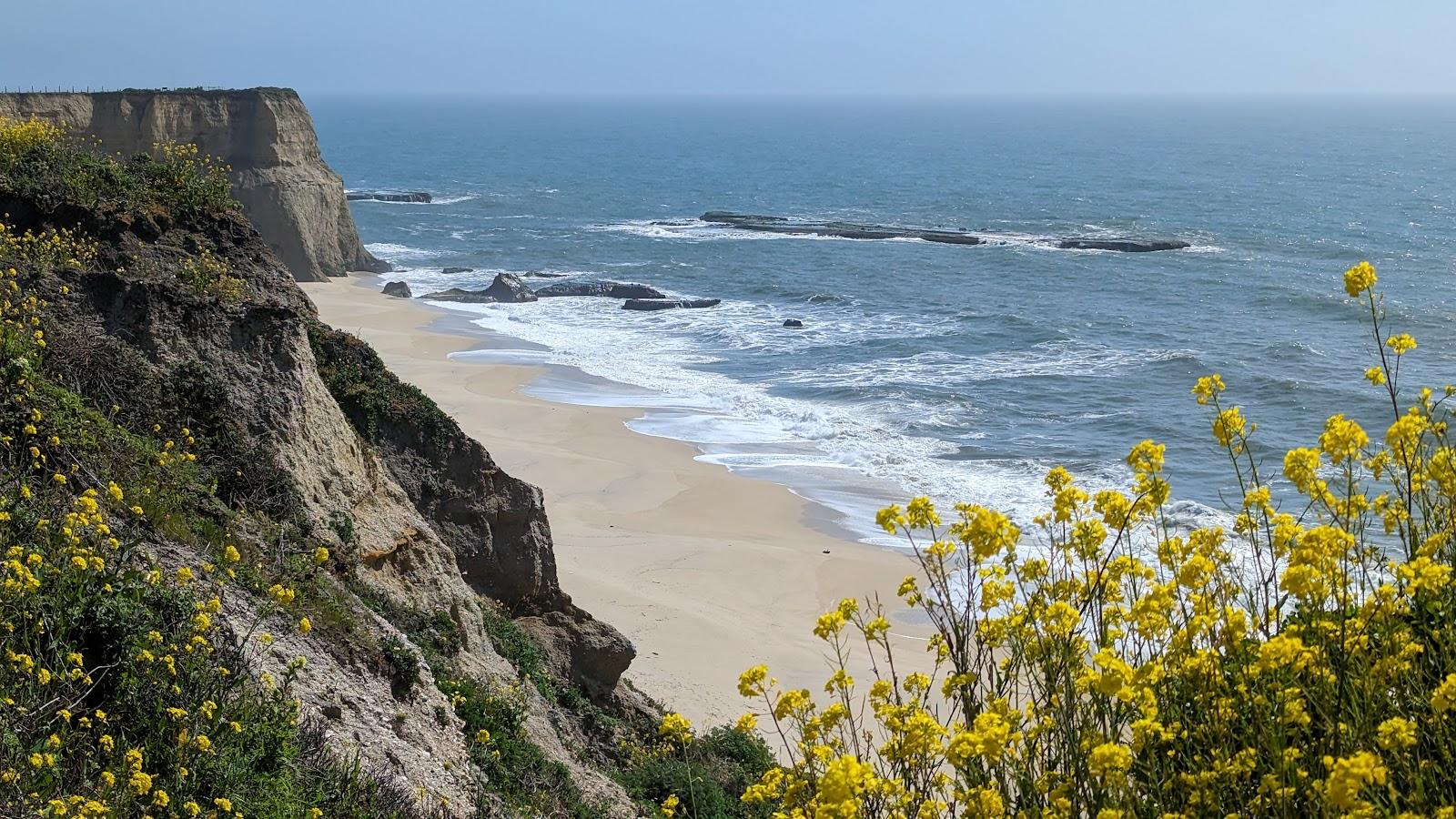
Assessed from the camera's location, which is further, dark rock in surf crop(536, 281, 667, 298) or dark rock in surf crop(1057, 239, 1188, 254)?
dark rock in surf crop(1057, 239, 1188, 254)

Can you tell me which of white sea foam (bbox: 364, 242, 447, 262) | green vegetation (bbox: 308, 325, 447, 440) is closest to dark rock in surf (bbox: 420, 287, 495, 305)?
white sea foam (bbox: 364, 242, 447, 262)

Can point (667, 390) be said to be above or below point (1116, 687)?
below

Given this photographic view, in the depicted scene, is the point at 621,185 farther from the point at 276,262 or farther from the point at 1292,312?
the point at 276,262

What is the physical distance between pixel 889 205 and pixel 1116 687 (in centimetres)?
8058

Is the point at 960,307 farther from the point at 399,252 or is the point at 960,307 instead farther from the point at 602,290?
the point at 399,252

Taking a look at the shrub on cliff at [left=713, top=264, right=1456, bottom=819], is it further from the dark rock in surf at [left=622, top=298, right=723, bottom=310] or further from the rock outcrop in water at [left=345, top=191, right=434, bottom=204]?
the rock outcrop in water at [left=345, top=191, right=434, bottom=204]

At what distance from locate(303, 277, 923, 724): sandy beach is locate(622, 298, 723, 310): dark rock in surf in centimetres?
1559

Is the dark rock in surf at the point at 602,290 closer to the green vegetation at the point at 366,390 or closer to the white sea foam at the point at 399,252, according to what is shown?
the white sea foam at the point at 399,252

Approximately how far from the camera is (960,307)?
45969mm

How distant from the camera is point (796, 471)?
25359 mm

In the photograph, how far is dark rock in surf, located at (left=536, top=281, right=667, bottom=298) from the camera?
159 feet

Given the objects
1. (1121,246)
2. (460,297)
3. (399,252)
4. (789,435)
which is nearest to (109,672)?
(789,435)

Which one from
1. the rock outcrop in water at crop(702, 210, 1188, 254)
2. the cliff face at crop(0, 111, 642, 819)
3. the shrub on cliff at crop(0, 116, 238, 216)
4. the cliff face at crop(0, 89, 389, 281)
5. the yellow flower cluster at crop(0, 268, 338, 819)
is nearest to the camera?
the yellow flower cluster at crop(0, 268, 338, 819)

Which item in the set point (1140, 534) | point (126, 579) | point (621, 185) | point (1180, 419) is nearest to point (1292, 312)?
point (1180, 419)
